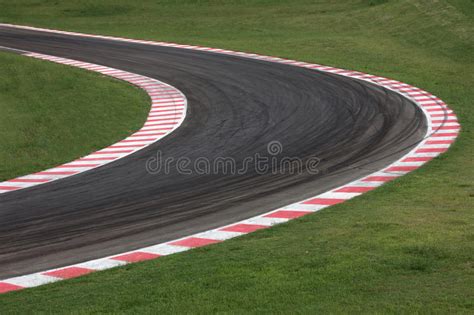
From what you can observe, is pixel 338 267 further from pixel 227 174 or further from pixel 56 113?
pixel 56 113

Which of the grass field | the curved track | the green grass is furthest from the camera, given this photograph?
the green grass

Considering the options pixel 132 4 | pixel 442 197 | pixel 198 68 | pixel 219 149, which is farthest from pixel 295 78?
pixel 132 4

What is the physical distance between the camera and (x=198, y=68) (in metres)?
33.2

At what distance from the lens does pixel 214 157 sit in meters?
19.7

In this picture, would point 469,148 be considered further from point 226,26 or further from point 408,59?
point 226,26

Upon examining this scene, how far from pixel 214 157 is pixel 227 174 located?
1.63m

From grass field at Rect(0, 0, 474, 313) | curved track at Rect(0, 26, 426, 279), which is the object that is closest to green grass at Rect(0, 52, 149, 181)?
curved track at Rect(0, 26, 426, 279)

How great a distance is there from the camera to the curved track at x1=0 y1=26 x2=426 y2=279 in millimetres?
14039

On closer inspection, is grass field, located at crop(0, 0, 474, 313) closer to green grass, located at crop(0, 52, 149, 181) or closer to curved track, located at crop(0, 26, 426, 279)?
curved track, located at crop(0, 26, 426, 279)

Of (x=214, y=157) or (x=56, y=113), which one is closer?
(x=214, y=157)

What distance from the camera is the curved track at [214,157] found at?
14.0 meters

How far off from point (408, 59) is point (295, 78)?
661 centimetres

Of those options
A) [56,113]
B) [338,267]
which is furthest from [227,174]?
[56,113]

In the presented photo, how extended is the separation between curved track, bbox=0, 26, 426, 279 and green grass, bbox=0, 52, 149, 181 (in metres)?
1.94
